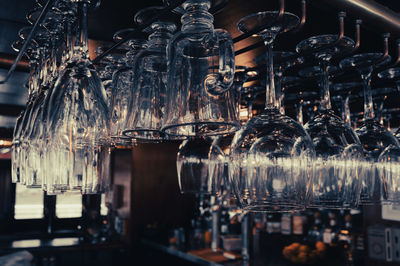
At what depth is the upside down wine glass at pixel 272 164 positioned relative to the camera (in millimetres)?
675

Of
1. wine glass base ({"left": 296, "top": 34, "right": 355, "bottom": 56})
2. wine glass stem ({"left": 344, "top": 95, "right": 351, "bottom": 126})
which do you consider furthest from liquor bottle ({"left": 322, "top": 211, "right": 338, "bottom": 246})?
wine glass base ({"left": 296, "top": 34, "right": 355, "bottom": 56})

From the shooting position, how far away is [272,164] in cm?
69

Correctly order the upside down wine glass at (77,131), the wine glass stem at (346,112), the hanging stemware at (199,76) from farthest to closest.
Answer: the wine glass stem at (346,112) → the upside down wine glass at (77,131) → the hanging stemware at (199,76)

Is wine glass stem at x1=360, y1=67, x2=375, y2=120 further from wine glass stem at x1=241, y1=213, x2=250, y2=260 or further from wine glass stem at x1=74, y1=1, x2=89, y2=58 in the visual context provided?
wine glass stem at x1=241, y1=213, x2=250, y2=260

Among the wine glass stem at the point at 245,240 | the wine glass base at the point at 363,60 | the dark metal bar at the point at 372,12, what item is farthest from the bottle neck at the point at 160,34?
the wine glass stem at the point at 245,240

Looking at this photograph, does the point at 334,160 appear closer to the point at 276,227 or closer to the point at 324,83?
the point at 324,83

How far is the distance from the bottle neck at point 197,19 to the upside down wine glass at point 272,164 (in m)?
0.16

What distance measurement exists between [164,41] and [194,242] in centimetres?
388

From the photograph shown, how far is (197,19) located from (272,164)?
0.30 meters

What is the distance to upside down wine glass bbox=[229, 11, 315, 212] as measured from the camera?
0.68 metres

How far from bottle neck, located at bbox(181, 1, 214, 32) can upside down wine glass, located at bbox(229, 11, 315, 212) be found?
0.53ft

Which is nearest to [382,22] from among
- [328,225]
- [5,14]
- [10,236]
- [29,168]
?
[29,168]

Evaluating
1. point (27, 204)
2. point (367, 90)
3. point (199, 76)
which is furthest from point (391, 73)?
point (27, 204)

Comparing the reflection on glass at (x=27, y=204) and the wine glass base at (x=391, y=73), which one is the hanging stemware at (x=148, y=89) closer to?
the wine glass base at (x=391, y=73)
